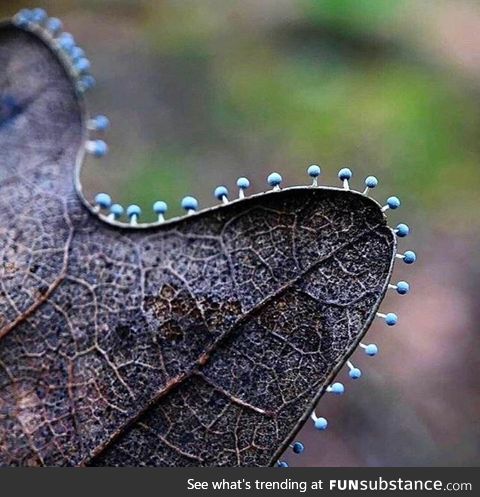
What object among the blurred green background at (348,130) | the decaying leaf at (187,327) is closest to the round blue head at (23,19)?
the decaying leaf at (187,327)

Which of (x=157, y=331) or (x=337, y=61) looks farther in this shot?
(x=337, y=61)

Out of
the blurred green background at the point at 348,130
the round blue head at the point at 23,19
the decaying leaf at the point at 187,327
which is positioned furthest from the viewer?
the blurred green background at the point at 348,130

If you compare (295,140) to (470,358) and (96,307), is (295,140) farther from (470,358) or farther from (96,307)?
(96,307)

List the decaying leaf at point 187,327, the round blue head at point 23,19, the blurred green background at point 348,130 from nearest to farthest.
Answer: the decaying leaf at point 187,327 < the round blue head at point 23,19 < the blurred green background at point 348,130

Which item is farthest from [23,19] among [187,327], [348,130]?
[348,130]

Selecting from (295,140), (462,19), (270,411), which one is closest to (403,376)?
(295,140)

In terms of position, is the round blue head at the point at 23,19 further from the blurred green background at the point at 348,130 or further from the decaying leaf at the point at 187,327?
the blurred green background at the point at 348,130

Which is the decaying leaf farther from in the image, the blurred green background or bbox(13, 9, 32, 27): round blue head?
the blurred green background
